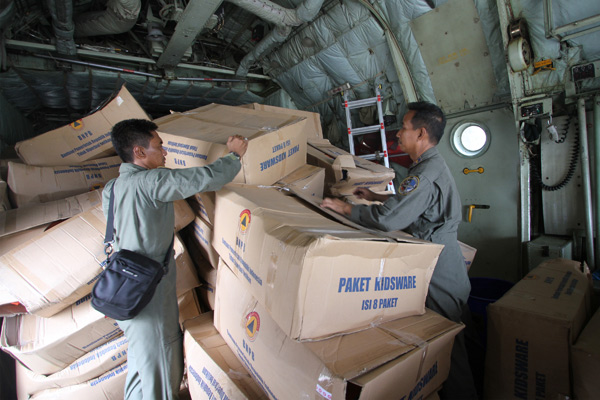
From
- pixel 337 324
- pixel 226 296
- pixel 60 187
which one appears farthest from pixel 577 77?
pixel 60 187

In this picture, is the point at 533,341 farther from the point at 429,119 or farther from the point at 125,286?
the point at 125,286

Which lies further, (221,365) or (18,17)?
(18,17)

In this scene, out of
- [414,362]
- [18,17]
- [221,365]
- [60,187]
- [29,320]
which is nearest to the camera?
[414,362]

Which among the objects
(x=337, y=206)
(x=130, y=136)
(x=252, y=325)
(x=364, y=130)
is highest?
(x=364, y=130)

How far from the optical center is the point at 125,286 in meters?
1.49

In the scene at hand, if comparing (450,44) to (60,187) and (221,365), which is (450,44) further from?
(60,187)

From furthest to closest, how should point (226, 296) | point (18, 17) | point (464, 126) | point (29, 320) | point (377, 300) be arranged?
1. point (464, 126)
2. point (18, 17)
3. point (29, 320)
4. point (226, 296)
5. point (377, 300)

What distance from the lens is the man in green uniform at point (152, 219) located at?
148cm

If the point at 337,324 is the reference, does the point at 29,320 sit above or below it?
below

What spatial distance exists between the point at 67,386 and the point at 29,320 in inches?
19.1

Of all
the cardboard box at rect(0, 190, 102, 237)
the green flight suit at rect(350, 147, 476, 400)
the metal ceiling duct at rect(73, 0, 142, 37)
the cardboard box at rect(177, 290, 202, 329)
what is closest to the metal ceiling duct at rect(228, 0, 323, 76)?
the metal ceiling duct at rect(73, 0, 142, 37)

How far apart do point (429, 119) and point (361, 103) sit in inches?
94.8

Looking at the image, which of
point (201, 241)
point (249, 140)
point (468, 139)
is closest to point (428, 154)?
point (249, 140)

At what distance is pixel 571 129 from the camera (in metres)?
2.52
